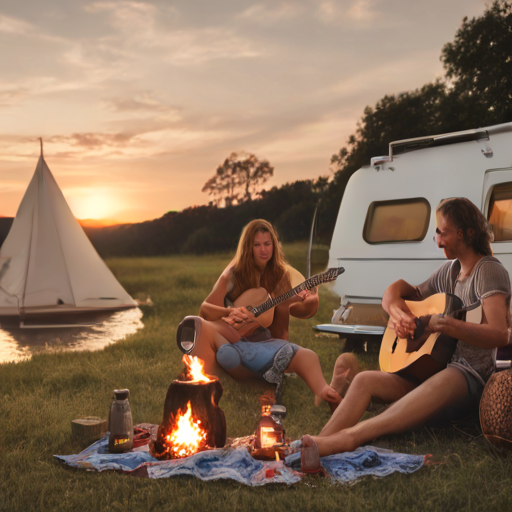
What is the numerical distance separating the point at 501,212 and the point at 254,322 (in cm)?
241

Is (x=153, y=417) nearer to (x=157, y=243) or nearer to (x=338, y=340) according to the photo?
(x=338, y=340)

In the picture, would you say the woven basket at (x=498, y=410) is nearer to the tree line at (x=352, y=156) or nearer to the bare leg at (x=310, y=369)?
the bare leg at (x=310, y=369)

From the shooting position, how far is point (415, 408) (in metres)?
2.85

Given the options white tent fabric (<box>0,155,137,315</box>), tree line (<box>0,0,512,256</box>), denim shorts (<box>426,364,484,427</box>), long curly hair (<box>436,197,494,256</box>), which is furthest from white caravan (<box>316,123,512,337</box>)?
tree line (<box>0,0,512,256</box>)

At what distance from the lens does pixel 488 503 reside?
92.8 inches

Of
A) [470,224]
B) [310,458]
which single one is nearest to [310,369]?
[310,458]

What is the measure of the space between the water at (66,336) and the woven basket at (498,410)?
5.04 m

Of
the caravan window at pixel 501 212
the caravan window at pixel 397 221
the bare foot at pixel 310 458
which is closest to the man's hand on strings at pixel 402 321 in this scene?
the bare foot at pixel 310 458

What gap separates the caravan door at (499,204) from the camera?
15.3 feet

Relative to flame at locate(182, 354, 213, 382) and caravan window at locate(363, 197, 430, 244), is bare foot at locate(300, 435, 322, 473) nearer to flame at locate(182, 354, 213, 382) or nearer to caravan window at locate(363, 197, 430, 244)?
flame at locate(182, 354, 213, 382)

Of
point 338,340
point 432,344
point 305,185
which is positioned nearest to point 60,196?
point 338,340

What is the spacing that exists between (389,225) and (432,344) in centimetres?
257

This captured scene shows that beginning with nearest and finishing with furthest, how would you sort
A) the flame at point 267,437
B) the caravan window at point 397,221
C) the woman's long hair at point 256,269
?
the flame at point 267,437 → the woman's long hair at point 256,269 → the caravan window at point 397,221

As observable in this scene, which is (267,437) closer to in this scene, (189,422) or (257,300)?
(189,422)
